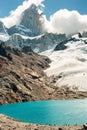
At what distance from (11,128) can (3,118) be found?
9764mm

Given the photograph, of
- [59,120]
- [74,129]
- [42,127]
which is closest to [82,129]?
[74,129]

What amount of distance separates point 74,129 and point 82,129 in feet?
17.5

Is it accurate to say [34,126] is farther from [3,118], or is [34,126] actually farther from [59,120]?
[59,120]

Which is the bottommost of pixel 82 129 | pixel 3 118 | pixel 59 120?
pixel 82 129

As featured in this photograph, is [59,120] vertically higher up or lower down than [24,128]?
higher up

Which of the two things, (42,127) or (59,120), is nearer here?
(42,127)

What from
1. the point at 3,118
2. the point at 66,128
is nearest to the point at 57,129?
the point at 66,128

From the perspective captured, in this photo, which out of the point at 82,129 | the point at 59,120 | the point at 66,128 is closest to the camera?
the point at 82,129

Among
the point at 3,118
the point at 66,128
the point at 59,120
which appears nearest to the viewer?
the point at 66,128

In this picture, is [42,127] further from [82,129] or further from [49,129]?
[82,129]

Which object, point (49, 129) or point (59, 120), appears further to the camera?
point (59, 120)

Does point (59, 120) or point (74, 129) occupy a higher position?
point (59, 120)

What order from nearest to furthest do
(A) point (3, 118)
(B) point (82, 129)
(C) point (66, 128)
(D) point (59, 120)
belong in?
(B) point (82, 129) < (C) point (66, 128) < (A) point (3, 118) < (D) point (59, 120)

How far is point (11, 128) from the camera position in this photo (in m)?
102
